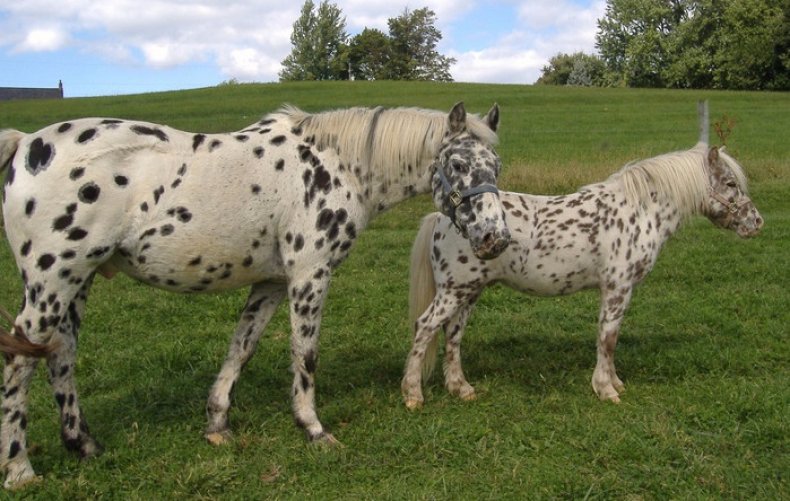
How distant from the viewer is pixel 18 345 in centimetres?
413

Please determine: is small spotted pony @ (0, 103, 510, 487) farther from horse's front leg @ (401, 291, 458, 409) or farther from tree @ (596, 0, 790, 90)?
tree @ (596, 0, 790, 90)

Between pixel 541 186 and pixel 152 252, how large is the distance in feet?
38.9

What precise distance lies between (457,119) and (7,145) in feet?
9.50

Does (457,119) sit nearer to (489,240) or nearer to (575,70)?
(489,240)

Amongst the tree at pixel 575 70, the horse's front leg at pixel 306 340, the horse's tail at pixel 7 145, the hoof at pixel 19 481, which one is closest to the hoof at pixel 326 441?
the horse's front leg at pixel 306 340

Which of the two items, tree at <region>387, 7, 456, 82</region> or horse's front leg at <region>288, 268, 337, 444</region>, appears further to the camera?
tree at <region>387, 7, 456, 82</region>

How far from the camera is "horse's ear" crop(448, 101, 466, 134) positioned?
493 centimetres

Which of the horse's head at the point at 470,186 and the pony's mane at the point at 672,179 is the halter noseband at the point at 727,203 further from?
the horse's head at the point at 470,186

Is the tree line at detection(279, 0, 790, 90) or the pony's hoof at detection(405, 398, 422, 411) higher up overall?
the tree line at detection(279, 0, 790, 90)

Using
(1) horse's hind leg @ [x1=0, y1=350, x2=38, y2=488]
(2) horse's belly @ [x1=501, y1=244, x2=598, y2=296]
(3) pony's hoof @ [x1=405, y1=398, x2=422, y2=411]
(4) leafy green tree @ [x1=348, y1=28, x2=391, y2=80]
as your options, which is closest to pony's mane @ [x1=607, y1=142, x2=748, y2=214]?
(2) horse's belly @ [x1=501, y1=244, x2=598, y2=296]

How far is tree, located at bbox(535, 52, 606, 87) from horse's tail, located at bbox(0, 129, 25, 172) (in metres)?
72.6

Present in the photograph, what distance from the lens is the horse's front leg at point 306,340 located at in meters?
4.98

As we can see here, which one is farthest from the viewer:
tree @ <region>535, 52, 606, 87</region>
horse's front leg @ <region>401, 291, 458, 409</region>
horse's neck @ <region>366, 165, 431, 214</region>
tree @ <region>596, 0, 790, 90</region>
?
tree @ <region>535, 52, 606, 87</region>

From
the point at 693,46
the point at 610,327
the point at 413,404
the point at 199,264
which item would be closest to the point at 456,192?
the point at 199,264
